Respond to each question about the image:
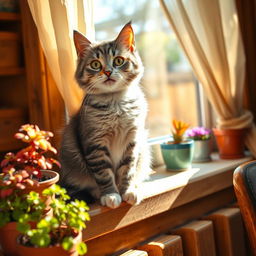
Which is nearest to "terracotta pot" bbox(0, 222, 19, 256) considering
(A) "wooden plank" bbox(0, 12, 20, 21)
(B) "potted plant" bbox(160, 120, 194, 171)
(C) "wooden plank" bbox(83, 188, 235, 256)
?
(C) "wooden plank" bbox(83, 188, 235, 256)

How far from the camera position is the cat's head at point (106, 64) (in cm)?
141

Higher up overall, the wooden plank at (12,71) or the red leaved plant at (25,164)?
the wooden plank at (12,71)

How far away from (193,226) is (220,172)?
1.09 feet

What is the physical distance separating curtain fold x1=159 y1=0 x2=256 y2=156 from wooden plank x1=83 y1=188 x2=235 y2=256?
1.11 ft

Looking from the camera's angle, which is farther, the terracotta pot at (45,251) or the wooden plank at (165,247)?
the wooden plank at (165,247)

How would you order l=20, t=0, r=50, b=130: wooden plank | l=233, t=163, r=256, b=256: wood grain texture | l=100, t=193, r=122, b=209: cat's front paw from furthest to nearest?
Result: l=20, t=0, r=50, b=130: wooden plank, l=100, t=193, r=122, b=209: cat's front paw, l=233, t=163, r=256, b=256: wood grain texture

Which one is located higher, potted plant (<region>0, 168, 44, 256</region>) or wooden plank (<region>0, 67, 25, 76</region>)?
wooden plank (<region>0, 67, 25, 76</region>)

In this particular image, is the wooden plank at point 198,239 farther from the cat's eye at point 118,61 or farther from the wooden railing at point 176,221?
the cat's eye at point 118,61

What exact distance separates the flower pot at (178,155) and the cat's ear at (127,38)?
586 mm

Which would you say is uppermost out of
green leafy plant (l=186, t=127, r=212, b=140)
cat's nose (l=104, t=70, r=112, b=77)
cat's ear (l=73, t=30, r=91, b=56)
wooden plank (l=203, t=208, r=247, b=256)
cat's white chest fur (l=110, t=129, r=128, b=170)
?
cat's ear (l=73, t=30, r=91, b=56)

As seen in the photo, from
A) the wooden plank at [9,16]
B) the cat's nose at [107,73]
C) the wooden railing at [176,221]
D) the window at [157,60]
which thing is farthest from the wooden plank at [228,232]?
the wooden plank at [9,16]

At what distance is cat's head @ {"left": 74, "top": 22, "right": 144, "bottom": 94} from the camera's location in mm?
1405

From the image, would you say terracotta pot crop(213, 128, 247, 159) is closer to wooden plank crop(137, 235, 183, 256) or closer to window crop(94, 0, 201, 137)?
window crop(94, 0, 201, 137)

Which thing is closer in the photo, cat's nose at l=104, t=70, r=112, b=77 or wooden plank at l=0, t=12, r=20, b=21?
cat's nose at l=104, t=70, r=112, b=77
